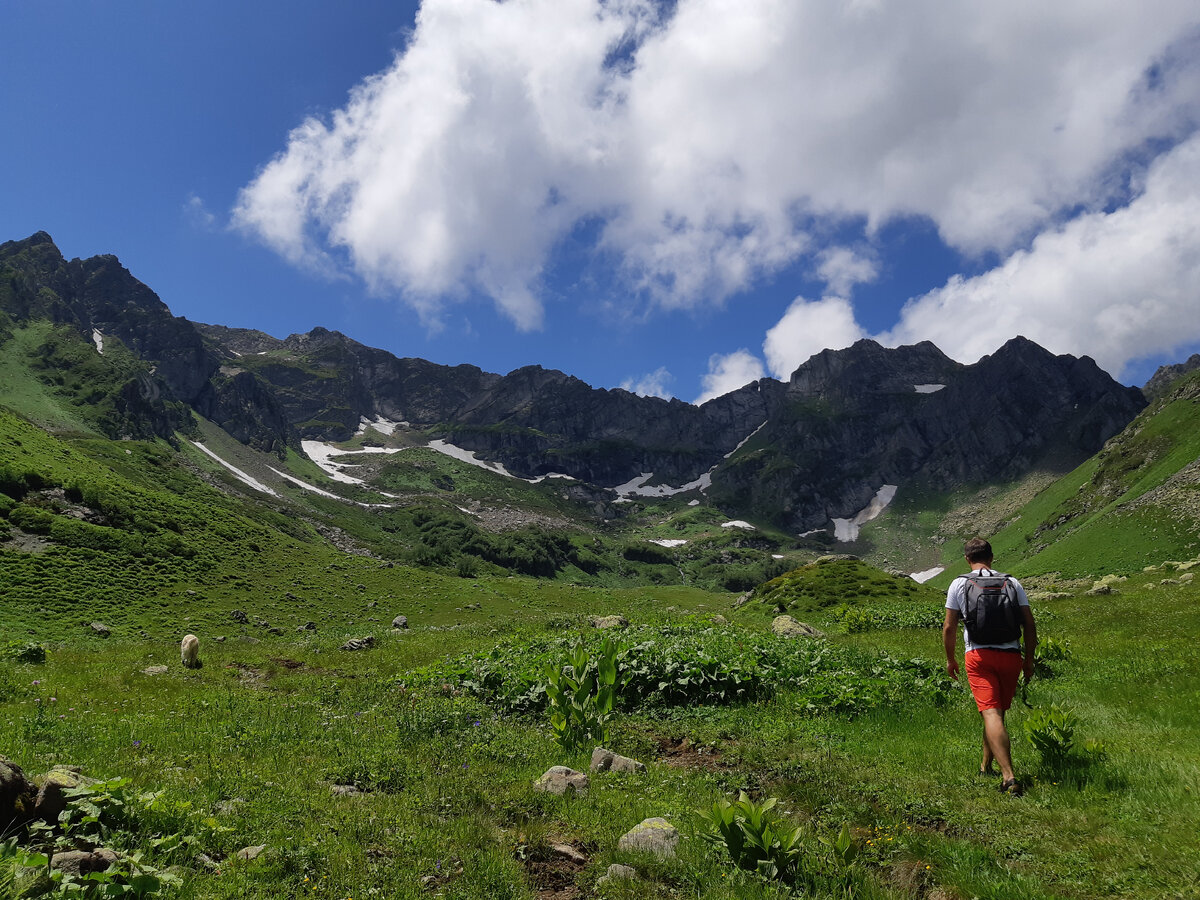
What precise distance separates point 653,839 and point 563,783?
2520 millimetres

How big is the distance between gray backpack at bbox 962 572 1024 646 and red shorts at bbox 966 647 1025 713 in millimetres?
243

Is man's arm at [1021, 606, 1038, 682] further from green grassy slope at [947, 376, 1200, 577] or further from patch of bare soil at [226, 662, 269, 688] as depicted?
green grassy slope at [947, 376, 1200, 577]

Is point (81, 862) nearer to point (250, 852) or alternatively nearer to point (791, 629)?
point (250, 852)

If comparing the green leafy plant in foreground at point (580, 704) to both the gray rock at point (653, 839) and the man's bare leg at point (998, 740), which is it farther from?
the man's bare leg at point (998, 740)

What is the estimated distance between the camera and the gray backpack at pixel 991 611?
29.7 feet

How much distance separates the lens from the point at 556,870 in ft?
22.9

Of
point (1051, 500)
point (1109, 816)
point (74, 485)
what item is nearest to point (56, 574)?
point (74, 485)

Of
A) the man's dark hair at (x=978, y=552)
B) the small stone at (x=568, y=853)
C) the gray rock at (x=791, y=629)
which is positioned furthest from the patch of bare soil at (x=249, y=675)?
the man's dark hair at (x=978, y=552)

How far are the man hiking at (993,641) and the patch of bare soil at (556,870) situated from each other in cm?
645

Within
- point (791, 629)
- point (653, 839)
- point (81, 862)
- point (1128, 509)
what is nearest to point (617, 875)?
point (653, 839)

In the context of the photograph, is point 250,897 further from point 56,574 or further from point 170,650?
point 56,574

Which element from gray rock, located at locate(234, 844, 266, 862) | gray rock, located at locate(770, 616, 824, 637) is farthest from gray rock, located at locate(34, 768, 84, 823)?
gray rock, located at locate(770, 616, 824, 637)

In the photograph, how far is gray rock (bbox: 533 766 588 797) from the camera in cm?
915

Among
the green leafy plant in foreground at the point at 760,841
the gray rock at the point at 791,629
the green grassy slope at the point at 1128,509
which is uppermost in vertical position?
the green grassy slope at the point at 1128,509
